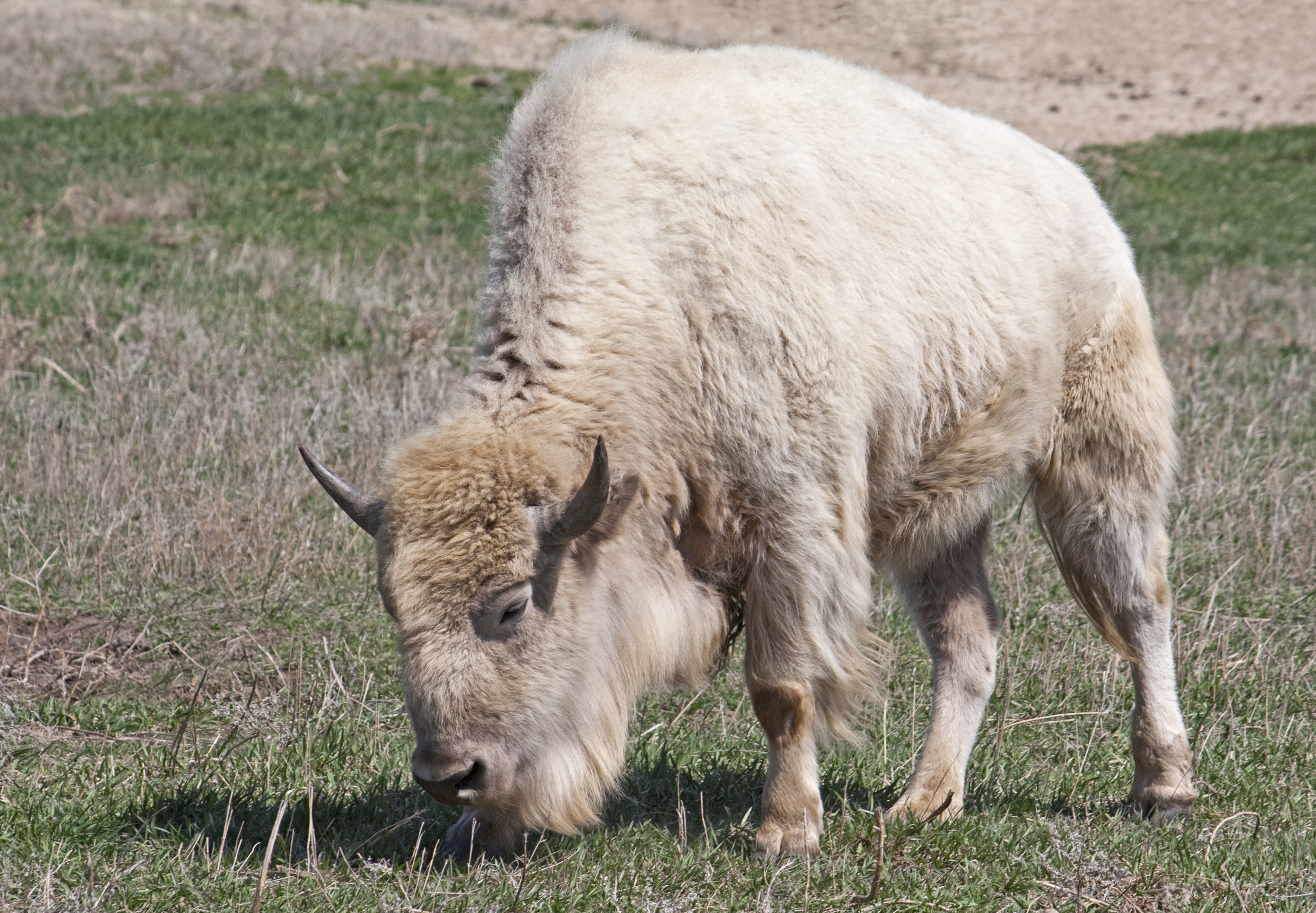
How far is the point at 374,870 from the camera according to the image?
376 cm

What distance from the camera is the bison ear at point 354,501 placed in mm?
3756

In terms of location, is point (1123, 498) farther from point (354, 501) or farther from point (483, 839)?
point (354, 501)

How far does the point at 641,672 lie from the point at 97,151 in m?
13.9

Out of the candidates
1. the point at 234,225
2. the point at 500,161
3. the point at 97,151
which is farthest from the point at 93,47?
the point at 500,161

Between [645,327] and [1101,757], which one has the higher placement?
[645,327]

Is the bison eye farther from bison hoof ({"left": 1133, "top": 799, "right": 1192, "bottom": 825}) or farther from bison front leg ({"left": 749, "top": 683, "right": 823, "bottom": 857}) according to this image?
bison hoof ({"left": 1133, "top": 799, "right": 1192, "bottom": 825})

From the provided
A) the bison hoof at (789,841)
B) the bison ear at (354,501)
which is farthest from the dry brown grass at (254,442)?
the bison hoof at (789,841)

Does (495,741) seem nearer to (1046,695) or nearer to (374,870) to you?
(374,870)

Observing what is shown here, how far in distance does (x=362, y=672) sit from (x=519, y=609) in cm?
193

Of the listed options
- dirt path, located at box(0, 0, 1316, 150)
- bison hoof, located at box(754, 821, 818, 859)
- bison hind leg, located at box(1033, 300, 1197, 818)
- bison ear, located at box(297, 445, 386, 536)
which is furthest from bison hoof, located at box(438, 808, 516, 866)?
dirt path, located at box(0, 0, 1316, 150)

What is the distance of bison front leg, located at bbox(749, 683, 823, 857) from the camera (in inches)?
161

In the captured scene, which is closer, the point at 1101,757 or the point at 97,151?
the point at 1101,757

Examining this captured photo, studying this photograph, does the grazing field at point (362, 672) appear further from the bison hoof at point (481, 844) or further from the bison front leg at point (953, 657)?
the bison front leg at point (953, 657)

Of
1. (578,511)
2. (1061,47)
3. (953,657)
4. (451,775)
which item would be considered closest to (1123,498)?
(953,657)
